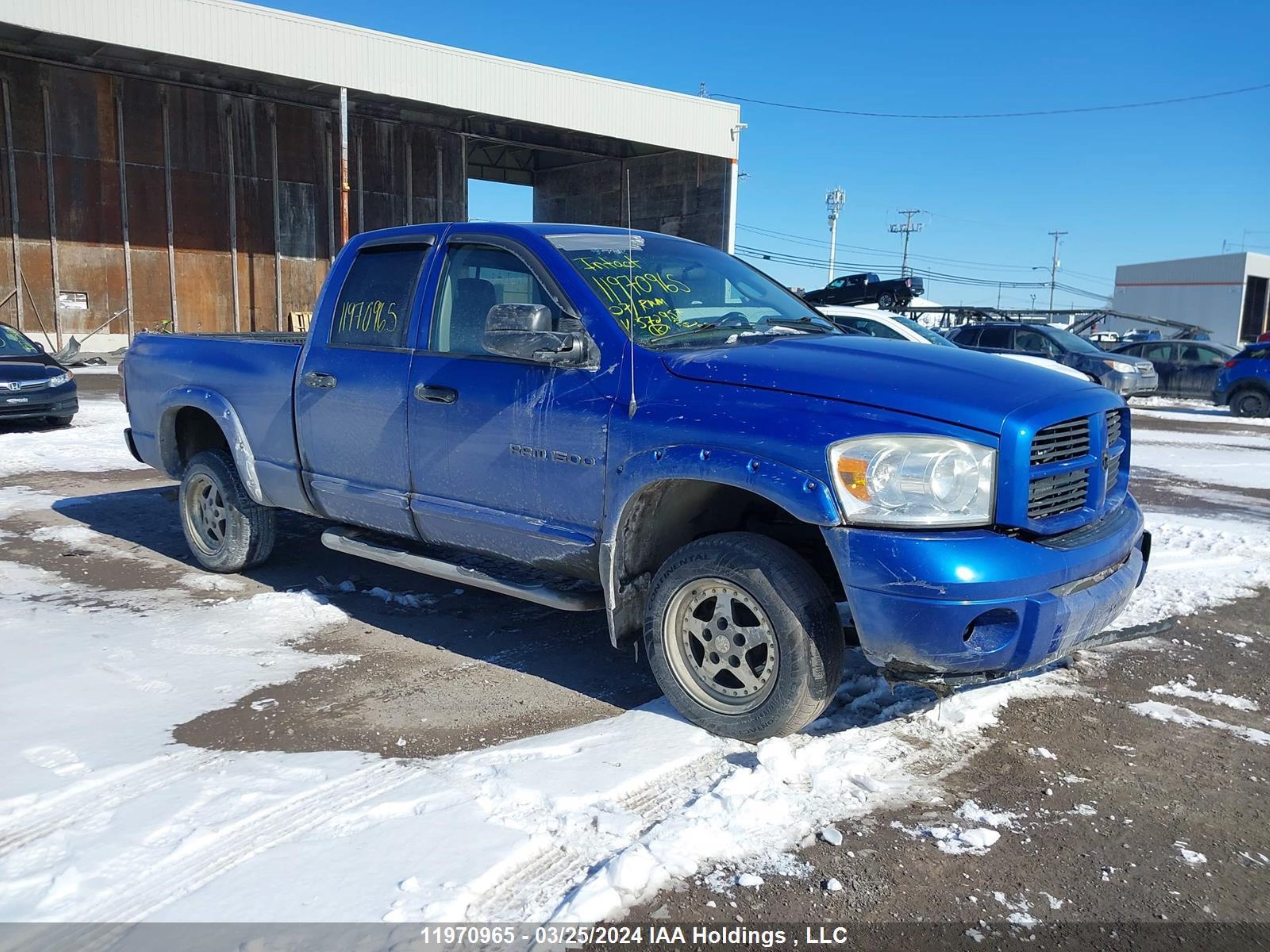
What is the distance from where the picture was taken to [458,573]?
14.9 feet

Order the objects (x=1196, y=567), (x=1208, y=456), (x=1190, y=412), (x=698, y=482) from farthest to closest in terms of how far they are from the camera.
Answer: (x=1190, y=412) → (x=1208, y=456) → (x=1196, y=567) → (x=698, y=482)

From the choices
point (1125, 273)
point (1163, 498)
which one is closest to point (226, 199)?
point (1163, 498)

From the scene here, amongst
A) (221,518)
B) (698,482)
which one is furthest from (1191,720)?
(221,518)

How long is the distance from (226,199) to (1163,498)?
2603cm

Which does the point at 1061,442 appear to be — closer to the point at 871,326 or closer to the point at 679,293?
the point at 679,293

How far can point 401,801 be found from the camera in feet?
10.8

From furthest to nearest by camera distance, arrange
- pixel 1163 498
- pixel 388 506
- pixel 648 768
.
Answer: pixel 1163 498 → pixel 388 506 → pixel 648 768

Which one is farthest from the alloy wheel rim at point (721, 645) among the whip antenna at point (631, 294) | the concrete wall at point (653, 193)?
the concrete wall at point (653, 193)

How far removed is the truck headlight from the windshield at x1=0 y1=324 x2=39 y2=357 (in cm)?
1236

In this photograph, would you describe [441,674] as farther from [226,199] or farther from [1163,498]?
[226,199]

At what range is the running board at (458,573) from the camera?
4.18m

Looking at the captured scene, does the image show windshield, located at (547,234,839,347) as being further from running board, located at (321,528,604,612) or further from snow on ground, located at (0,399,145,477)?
snow on ground, located at (0,399,145,477)

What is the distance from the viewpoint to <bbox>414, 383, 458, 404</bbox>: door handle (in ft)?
14.8

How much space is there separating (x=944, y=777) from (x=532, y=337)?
2244 millimetres
